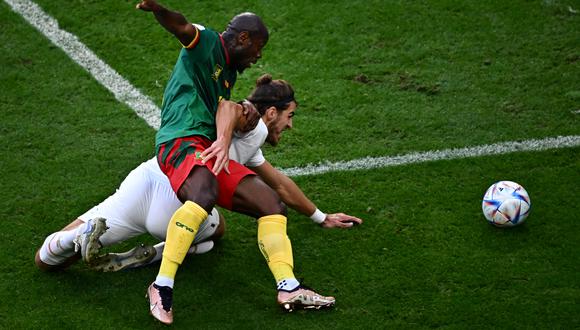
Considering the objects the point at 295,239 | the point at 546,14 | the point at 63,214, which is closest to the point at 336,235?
the point at 295,239

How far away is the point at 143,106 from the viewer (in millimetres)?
7578

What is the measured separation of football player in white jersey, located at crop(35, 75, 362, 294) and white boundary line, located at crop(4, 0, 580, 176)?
969 millimetres

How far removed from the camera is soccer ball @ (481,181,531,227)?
5992 millimetres

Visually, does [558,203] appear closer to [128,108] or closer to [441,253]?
[441,253]

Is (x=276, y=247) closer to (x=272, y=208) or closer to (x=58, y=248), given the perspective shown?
(x=272, y=208)

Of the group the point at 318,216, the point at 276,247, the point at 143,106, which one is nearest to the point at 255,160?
the point at 318,216

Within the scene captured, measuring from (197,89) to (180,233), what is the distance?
0.94m

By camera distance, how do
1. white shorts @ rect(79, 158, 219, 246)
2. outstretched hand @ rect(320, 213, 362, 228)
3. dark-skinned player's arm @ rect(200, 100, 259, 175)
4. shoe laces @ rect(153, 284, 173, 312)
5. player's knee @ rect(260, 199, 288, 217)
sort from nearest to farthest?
1. shoe laces @ rect(153, 284, 173, 312)
2. dark-skinned player's arm @ rect(200, 100, 259, 175)
3. player's knee @ rect(260, 199, 288, 217)
4. white shorts @ rect(79, 158, 219, 246)
5. outstretched hand @ rect(320, 213, 362, 228)

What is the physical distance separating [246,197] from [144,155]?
1.77 meters

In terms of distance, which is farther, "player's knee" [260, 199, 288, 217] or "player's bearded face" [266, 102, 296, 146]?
"player's bearded face" [266, 102, 296, 146]

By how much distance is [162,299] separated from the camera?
5199 millimetres

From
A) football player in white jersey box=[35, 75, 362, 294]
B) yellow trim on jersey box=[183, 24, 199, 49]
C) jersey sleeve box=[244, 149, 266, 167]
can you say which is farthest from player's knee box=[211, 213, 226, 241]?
yellow trim on jersey box=[183, 24, 199, 49]

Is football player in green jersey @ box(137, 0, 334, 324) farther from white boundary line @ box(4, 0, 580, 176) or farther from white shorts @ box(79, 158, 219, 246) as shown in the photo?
white boundary line @ box(4, 0, 580, 176)

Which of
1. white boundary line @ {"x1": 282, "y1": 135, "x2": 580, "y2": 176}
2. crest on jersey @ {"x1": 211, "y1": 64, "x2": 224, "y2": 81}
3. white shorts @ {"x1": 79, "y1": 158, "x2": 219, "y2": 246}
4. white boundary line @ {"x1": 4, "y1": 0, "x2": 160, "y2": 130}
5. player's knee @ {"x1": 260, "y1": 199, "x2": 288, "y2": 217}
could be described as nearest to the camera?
player's knee @ {"x1": 260, "y1": 199, "x2": 288, "y2": 217}
